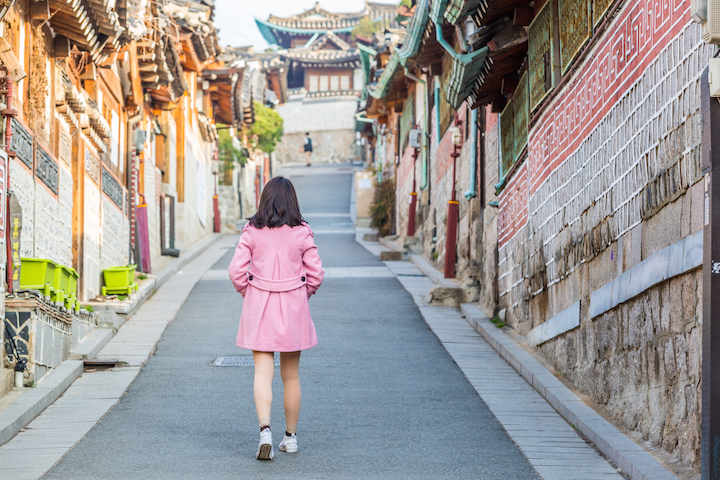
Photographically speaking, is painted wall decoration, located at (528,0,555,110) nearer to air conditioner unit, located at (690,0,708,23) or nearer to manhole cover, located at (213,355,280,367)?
Result: manhole cover, located at (213,355,280,367)

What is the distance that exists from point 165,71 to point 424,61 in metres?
5.31

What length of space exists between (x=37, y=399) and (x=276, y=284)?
2.40m

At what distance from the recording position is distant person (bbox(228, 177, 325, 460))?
218 inches

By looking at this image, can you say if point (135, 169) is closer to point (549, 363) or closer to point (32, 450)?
point (549, 363)

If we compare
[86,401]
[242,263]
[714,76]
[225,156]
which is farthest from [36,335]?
[225,156]

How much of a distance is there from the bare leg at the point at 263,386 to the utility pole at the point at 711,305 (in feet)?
8.22

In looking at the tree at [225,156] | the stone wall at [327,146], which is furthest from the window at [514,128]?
the stone wall at [327,146]

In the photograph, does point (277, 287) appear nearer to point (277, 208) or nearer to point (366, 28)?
point (277, 208)

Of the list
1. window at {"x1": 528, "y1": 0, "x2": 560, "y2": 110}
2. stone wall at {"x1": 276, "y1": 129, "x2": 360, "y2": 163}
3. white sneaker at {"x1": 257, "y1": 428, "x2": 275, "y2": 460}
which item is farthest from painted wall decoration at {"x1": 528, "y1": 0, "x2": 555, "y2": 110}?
stone wall at {"x1": 276, "y1": 129, "x2": 360, "y2": 163}

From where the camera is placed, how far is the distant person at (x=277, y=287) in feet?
18.2

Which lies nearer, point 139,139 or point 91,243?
point 91,243

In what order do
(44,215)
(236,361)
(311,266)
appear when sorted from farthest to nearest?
1. (44,215)
2. (236,361)
3. (311,266)

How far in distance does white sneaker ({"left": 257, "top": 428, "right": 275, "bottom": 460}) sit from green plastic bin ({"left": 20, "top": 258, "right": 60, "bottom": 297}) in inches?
157

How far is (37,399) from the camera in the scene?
22.0 feet
